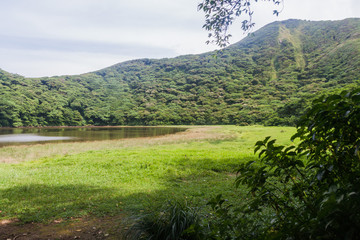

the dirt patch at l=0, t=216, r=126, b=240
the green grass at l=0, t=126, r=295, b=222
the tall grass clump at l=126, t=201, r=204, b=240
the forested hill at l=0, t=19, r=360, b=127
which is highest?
the forested hill at l=0, t=19, r=360, b=127

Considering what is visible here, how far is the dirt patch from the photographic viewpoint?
5.27m

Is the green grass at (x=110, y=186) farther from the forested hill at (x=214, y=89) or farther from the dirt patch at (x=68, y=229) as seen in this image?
the forested hill at (x=214, y=89)

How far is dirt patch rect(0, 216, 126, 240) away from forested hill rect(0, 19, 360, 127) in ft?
184

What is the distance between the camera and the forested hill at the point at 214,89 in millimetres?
88688

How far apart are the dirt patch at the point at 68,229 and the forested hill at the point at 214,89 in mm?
56137

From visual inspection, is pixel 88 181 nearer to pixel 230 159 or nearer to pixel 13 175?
pixel 13 175

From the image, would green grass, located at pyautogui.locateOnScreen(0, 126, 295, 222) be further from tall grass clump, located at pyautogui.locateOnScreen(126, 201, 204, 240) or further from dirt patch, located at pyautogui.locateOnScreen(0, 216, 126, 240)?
tall grass clump, located at pyautogui.locateOnScreen(126, 201, 204, 240)

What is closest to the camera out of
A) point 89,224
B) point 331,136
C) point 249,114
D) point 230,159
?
point 331,136

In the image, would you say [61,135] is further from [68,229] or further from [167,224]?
[167,224]

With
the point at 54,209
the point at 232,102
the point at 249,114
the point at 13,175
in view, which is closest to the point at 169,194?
the point at 54,209

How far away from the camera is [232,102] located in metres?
111

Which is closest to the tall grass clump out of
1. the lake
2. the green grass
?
the green grass

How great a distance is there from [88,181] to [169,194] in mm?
4964

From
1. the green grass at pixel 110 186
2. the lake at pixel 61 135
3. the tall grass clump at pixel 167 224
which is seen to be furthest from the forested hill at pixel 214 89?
the tall grass clump at pixel 167 224
